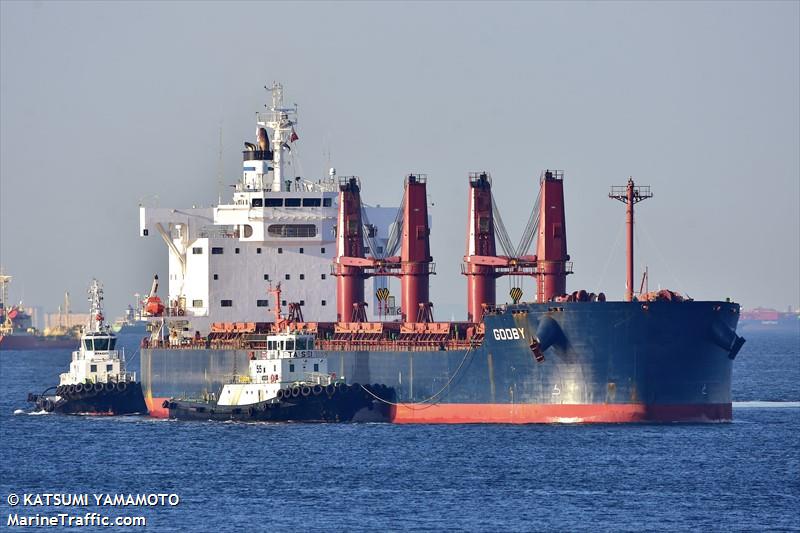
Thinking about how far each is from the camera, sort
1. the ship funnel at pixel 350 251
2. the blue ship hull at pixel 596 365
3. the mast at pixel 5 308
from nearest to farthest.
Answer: the blue ship hull at pixel 596 365
the ship funnel at pixel 350 251
the mast at pixel 5 308

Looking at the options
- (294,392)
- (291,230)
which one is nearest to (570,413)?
(294,392)

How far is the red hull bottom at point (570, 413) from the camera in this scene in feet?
177

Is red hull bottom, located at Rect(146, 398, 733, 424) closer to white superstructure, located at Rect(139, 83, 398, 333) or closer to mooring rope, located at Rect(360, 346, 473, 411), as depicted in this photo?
mooring rope, located at Rect(360, 346, 473, 411)


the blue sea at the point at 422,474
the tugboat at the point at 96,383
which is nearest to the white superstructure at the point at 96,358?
the tugboat at the point at 96,383

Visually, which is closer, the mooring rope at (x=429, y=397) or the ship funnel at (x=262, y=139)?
the mooring rope at (x=429, y=397)

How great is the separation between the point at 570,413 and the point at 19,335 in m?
134

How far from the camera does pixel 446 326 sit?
5944 centimetres

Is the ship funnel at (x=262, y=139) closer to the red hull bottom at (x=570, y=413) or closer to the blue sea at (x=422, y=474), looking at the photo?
the blue sea at (x=422, y=474)

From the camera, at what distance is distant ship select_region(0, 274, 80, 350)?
181 meters

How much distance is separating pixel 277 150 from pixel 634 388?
20953 millimetres

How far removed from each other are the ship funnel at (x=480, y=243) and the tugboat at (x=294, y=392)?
4556 millimetres

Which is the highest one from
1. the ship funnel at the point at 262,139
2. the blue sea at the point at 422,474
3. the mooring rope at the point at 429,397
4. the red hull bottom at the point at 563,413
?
the ship funnel at the point at 262,139

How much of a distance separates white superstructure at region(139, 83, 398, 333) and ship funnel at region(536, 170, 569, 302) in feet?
30.8

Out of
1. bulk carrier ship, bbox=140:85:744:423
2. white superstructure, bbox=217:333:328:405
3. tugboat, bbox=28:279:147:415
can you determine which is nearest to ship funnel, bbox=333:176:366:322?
bulk carrier ship, bbox=140:85:744:423
